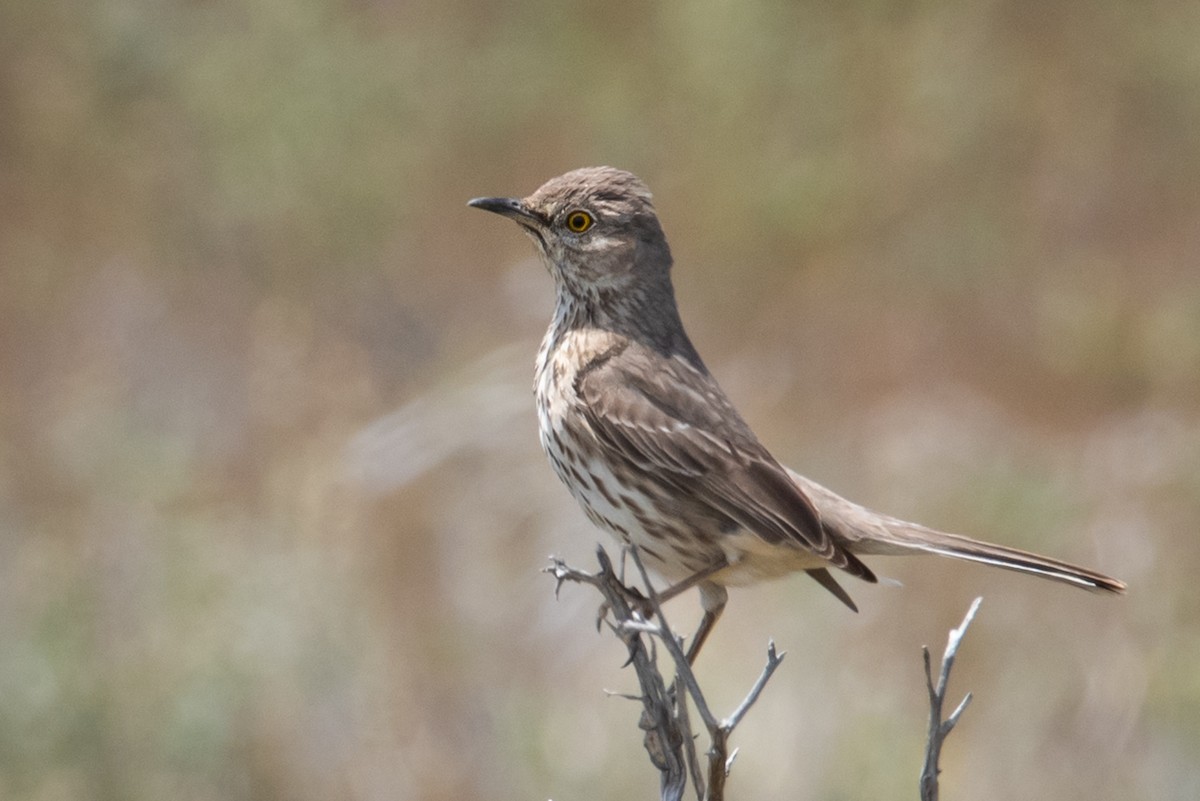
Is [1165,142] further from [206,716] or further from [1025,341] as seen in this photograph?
[206,716]

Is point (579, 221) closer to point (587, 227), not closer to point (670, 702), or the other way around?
point (587, 227)

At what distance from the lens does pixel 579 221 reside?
5125 millimetres

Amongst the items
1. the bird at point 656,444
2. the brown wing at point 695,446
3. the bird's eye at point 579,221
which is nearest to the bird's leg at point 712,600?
the bird at point 656,444

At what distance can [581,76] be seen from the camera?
1032cm

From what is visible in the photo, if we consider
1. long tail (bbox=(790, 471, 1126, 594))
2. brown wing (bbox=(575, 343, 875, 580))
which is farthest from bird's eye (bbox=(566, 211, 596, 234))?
long tail (bbox=(790, 471, 1126, 594))

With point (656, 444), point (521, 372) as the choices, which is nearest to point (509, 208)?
point (656, 444)

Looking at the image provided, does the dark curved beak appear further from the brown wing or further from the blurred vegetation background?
the blurred vegetation background

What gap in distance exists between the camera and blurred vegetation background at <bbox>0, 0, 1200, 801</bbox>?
6148mm

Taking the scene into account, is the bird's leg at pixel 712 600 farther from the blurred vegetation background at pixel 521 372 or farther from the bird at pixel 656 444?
the blurred vegetation background at pixel 521 372

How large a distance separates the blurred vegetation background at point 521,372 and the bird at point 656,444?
1.51 m

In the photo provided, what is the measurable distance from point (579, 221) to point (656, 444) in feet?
2.77

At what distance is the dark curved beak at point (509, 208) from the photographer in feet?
16.5

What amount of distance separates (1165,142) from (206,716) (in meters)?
8.11

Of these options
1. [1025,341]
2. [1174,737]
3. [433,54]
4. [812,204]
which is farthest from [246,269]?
[1174,737]
